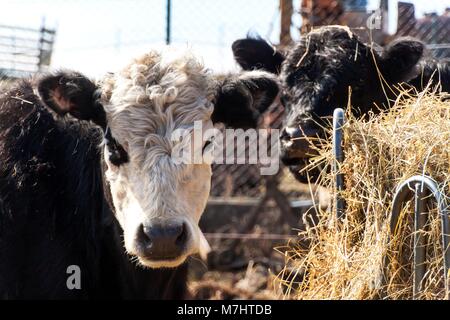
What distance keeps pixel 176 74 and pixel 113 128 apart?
1.52 ft

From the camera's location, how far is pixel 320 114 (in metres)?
5.68

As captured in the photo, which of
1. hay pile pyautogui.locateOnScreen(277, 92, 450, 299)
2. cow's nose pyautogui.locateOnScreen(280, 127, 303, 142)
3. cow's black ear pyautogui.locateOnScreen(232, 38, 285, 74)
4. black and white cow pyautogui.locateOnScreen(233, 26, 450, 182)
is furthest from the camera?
cow's black ear pyautogui.locateOnScreen(232, 38, 285, 74)

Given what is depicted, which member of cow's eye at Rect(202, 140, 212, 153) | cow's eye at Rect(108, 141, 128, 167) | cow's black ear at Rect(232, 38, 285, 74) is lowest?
cow's eye at Rect(108, 141, 128, 167)

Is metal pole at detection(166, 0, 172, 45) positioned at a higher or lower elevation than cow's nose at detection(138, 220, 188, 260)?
higher

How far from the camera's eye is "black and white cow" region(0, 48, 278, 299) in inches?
159

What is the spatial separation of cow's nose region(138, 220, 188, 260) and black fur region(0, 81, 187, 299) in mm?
707

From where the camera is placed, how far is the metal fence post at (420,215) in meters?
3.18

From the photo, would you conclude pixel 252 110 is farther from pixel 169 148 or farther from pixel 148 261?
pixel 148 261

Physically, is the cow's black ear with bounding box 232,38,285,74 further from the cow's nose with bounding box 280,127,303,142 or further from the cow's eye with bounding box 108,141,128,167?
the cow's eye with bounding box 108,141,128,167

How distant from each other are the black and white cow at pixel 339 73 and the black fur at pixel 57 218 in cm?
156

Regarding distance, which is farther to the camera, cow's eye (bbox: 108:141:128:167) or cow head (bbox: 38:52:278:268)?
cow's eye (bbox: 108:141:128:167)

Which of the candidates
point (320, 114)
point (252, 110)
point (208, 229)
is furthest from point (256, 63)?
point (208, 229)

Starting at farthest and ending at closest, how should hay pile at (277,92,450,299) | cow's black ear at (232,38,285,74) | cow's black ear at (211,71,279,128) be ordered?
cow's black ear at (232,38,285,74) → cow's black ear at (211,71,279,128) → hay pile at (277,92,450,299)

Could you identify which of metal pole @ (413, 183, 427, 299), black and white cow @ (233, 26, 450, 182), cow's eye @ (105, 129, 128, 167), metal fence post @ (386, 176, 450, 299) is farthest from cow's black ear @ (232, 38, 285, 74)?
metal pole @ (413, 183, 427, 299)
